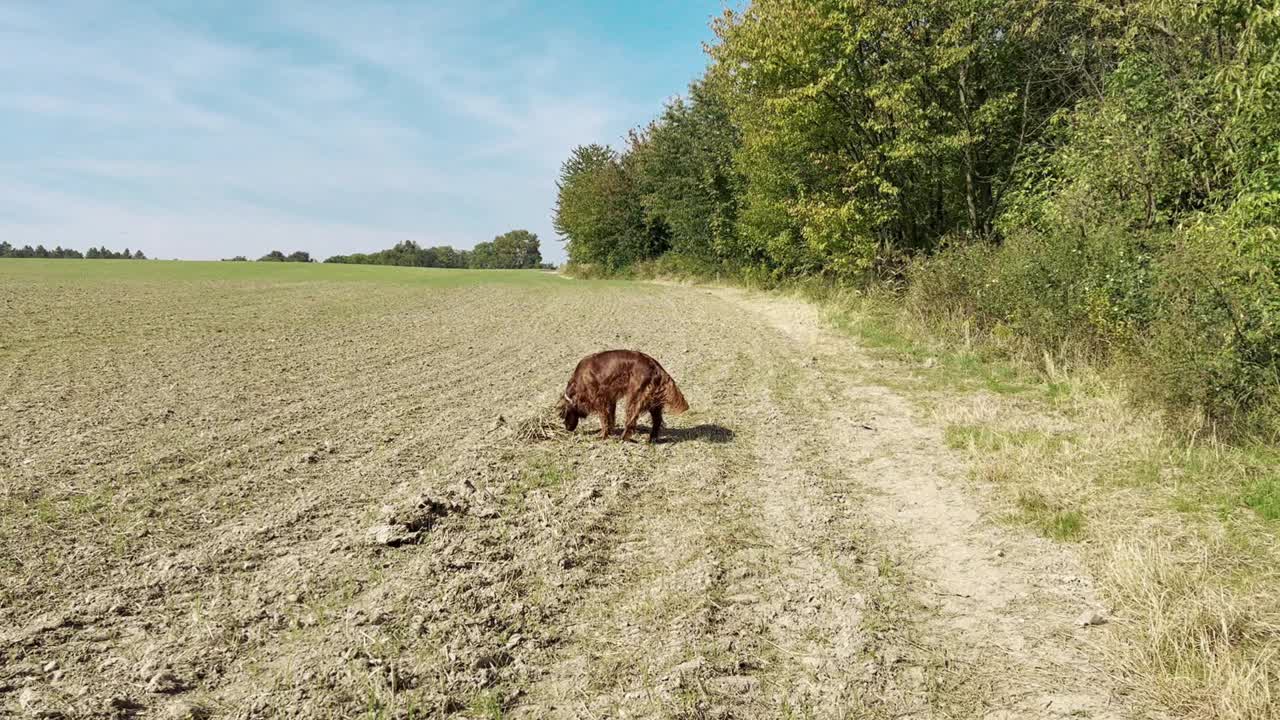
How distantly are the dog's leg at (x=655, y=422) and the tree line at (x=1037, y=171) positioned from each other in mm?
5462

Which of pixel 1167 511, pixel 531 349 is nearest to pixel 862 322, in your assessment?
pixel 531 349

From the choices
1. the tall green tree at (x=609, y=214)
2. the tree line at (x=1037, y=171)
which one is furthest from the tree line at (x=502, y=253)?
the tree line at (x=1037, y=171)

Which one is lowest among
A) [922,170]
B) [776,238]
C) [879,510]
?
[879,510]

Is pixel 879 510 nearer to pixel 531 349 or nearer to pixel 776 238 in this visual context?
pixel 531 349

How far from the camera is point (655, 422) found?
8.16 metres

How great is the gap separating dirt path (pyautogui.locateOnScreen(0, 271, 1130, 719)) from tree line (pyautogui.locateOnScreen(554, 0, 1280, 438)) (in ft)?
11.2

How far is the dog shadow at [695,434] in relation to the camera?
851 centimetres

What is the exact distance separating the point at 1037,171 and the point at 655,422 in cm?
1545

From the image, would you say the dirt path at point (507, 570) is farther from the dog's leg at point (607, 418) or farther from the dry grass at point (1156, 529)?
the dry grass at point (1156, 529)

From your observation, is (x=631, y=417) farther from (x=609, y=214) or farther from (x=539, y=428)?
(x=609, y=214)

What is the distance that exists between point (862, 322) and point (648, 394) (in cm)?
1177

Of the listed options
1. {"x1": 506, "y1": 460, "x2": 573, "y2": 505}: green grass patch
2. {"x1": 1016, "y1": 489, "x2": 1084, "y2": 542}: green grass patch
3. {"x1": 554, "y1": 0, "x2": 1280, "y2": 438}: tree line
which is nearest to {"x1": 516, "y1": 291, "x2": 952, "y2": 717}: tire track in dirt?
{"x1": 506, "y1": 460, "x2": 573, "y2": 505}: green grass patch

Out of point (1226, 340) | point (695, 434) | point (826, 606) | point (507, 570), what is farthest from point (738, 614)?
point (1226, 340)

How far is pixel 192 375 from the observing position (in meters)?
12.0
